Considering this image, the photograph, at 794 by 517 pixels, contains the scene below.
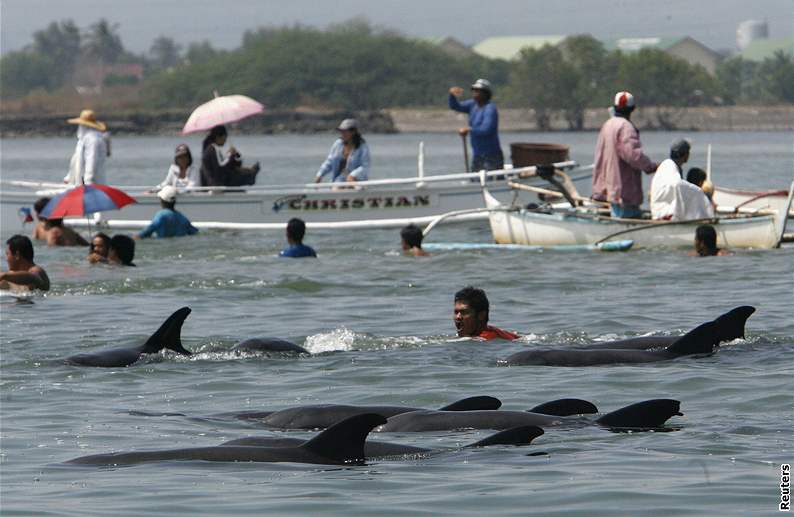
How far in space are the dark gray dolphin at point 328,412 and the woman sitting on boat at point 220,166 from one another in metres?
15.2

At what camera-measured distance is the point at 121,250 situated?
64.6ft

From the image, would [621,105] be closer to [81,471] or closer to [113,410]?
[113,410]

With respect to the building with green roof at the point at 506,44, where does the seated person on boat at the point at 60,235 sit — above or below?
below

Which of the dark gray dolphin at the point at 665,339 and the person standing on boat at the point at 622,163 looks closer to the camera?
the dark gray dolphin at the point at 665,339

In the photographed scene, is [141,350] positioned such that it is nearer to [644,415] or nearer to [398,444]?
[398,444]

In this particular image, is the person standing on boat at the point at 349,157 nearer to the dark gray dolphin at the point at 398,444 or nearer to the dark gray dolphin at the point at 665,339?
the dark gray dolphin at the point at 665,339

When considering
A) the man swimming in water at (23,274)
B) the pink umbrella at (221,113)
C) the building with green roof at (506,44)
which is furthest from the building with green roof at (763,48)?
the man swimming in water at (23,274)

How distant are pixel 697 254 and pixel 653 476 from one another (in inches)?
459

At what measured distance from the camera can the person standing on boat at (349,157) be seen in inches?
992

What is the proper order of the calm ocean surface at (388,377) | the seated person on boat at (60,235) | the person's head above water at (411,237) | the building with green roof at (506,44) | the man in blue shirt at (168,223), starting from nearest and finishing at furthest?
the calm ocean surface at (388,377) → the person's head above water at (411,237) → the seated person on boat at (60,235) → the man in blue shirt at (168,223) → the building with green roof at (506,44)

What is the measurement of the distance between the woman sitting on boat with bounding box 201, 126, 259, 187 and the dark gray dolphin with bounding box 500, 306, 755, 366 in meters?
13.2

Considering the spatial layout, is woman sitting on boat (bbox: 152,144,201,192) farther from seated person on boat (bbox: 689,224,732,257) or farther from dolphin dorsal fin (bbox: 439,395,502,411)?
dolphin dorsal fin (bbox: 439,395,502,411)

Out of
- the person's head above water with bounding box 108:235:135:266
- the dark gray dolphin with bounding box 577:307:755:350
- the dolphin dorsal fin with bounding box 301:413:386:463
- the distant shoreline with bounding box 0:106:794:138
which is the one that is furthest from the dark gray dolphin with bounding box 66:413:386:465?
the distant shoreline with bounding box 0:106:794:138

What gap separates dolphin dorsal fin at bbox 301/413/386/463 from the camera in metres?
8.87
